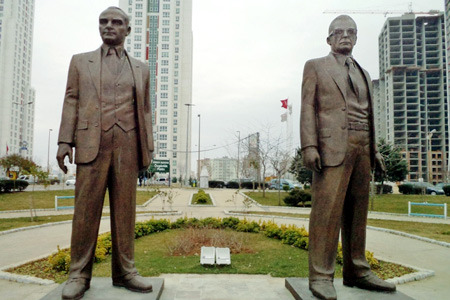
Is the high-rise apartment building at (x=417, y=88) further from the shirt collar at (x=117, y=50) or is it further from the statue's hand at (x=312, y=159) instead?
the shirt collar at (x=117, y=50)

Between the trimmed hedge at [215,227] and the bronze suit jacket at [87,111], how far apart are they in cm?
403

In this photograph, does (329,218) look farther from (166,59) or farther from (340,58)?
(166,59)

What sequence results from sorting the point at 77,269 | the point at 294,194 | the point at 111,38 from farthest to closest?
the point at 294,194, the point at 111,38, the point at 77,269

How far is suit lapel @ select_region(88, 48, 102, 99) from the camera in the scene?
4150 millimetres

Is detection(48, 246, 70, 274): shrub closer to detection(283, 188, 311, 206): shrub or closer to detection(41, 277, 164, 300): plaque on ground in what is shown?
detection(41, 277, 164, 300): plaque on ground

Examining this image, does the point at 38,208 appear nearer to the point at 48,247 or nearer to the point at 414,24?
the point at 48,247

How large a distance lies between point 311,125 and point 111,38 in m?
2.74

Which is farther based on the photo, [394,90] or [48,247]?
[394,90]

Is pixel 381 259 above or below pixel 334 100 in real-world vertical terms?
below

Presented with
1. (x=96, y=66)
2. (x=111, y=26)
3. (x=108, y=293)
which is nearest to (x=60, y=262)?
(x=108, y=293)

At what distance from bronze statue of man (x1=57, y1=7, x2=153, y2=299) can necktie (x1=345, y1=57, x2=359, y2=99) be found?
8.81 feet

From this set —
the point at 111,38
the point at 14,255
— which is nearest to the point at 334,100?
the point at 111,38

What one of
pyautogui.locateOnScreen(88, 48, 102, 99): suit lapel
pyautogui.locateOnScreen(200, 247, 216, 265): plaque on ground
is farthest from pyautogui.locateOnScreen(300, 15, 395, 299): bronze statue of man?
pyautogui.locateOnScreen(200, 247, 216, 265): plaque on ground

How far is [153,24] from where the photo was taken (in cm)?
7412
